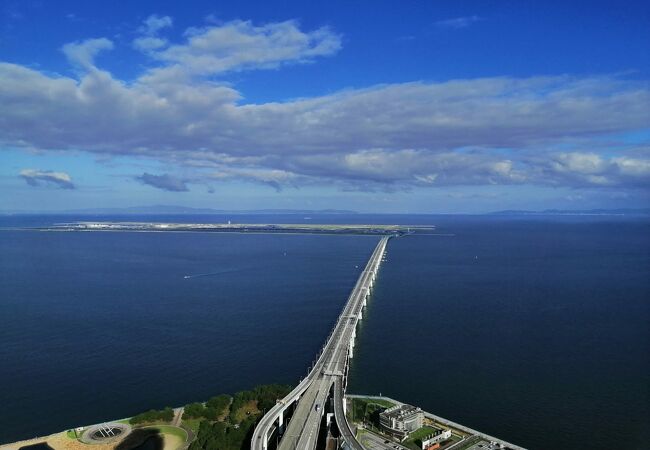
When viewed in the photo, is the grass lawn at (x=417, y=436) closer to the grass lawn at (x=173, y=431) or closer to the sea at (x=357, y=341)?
the sea at (x=357, y=341)

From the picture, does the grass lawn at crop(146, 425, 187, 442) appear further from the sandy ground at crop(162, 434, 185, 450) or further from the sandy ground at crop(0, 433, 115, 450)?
the sandy ground at crop(0, 433, 115, 450)

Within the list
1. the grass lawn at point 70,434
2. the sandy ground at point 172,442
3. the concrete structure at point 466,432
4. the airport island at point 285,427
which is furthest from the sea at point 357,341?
the sandy ground at point 172,442

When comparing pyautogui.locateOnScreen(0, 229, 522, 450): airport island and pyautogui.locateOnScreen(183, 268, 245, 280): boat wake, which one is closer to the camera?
pyautogui.locateOnScreen(0, 229, 522, 450): airport island

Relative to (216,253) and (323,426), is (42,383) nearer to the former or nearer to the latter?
(323,426)

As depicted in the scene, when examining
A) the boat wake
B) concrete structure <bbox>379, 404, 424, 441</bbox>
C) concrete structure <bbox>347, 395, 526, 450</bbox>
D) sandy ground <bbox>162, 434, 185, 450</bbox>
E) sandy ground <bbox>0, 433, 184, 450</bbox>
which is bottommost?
sandy ground <bbox>162, 434, 185, 450</bbox>

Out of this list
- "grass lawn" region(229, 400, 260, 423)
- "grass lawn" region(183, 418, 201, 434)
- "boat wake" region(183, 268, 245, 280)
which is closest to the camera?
"grass lawn" region(183, 418, 201, 434)

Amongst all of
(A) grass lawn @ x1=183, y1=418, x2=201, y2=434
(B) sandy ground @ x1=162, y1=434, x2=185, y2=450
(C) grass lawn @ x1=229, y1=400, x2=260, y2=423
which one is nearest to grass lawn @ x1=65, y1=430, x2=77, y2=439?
(B) sandy ground @ x1=162, y1=434, x2=185, y2=450
